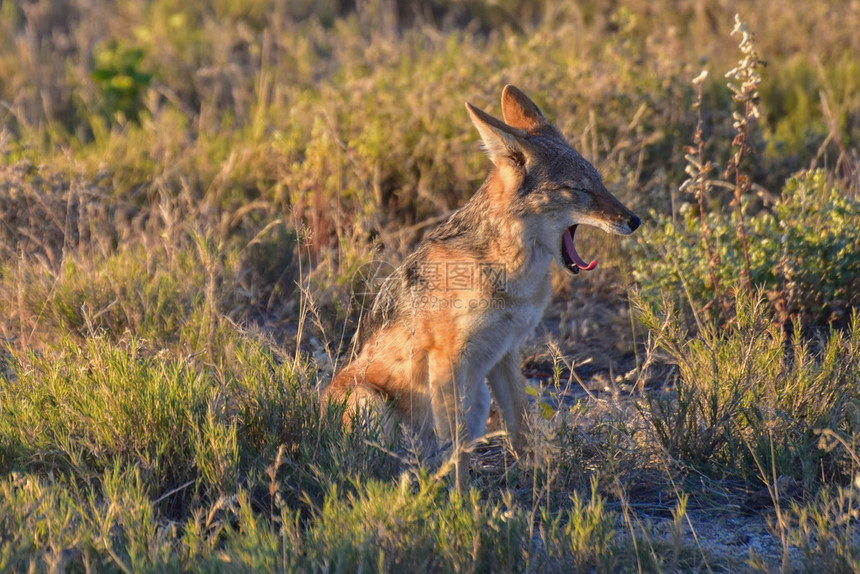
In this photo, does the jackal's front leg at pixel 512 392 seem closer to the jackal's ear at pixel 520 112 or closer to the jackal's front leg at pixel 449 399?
the jackal's front leg at pixel 449 399

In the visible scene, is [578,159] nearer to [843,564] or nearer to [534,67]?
[843,564]

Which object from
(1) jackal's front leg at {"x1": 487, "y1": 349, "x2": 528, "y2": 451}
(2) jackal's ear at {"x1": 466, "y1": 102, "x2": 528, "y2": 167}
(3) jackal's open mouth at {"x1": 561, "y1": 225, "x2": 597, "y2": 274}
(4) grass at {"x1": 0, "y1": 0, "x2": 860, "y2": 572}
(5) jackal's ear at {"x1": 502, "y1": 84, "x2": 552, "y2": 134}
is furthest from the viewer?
(5) jackal's ear at {"x1": 502, "y1": 84, "x2": 552, "y2": 134}

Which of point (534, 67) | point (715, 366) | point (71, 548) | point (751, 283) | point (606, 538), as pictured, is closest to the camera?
point (71, 548)

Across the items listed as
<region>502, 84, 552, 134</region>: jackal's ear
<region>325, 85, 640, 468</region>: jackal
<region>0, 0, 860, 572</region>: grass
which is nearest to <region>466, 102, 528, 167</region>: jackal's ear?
<region>325, 85, 640, 468</region>: jackal

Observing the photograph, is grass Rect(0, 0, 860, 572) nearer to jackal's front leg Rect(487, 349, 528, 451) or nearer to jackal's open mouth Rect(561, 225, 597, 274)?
jackal's front leg Rect(487, 349, 528, 451)

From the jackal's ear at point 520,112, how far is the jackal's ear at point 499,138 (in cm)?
36

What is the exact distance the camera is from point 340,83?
25.0 ft

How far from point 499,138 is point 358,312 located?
6.21ft

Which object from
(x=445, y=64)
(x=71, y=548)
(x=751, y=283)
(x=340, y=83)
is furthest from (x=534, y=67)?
(x=71, y=548)

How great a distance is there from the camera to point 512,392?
13.5ft

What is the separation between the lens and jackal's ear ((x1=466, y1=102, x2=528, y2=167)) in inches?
145

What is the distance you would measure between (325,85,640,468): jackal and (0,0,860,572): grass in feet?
0.74

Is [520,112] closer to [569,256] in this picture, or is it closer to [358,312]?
[569,256]

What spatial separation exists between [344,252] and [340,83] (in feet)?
8.12
